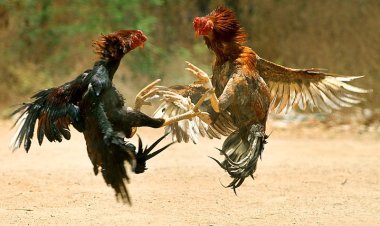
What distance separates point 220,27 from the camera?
7.74 metres

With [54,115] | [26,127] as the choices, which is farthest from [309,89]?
[26,127]

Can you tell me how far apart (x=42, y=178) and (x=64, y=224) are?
2949 millimetres

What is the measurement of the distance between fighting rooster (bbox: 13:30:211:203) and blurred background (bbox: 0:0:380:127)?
9.35m

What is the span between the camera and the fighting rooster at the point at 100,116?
6.78 metres

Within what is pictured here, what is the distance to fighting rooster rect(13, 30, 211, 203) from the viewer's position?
267 inches

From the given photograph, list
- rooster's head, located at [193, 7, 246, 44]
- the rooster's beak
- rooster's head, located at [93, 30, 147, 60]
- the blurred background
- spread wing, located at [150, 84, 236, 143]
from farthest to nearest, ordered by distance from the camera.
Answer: the blurred background
spread wing, located at [150, 84, 236, 143]
rooster's head, located at [193, 7, 246, 44]
the rooster's beak
rooster's head, located at [93, 30, 147, 60]

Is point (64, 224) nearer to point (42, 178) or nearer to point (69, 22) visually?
point (42, 178)

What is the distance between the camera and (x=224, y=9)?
310 inches

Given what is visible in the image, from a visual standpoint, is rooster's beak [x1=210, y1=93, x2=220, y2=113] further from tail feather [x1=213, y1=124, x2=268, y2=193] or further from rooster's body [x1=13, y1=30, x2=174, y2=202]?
rooster's body [x1=13, y1=30, x2=174, y2=202]

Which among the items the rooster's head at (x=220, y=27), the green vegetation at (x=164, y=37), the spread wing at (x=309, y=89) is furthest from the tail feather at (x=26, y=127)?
the green vegetation at (x=164, y=37)

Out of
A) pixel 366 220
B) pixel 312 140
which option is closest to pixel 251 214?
pixel 366 220

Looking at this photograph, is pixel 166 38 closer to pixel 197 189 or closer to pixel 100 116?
pixel 197 189

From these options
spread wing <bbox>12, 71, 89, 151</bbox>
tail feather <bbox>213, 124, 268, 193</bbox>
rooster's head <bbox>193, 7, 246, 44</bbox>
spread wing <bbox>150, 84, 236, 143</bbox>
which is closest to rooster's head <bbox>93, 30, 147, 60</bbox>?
spread wing <bbox>12, 71, 89, 151</bbox>

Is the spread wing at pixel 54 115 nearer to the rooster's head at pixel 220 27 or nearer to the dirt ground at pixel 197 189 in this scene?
the rooster's head at pixel 220 27
